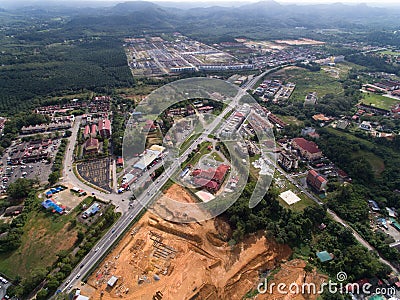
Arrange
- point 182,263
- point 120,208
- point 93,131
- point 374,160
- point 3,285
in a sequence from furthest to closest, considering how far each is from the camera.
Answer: point 93,131 → point 374,160 → point 120,208 → point 182,263 → point 3,285

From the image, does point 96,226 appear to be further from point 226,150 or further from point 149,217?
point 226,150

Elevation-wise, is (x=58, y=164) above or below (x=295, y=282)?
below

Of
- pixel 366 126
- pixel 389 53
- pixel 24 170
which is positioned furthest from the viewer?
pixel 389 53

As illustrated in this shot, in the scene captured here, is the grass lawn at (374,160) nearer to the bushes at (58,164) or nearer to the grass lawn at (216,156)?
the grass lawn at (216,156)

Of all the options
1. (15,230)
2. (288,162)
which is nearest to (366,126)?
(288,162)

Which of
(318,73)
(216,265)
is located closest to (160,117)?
(216,265)

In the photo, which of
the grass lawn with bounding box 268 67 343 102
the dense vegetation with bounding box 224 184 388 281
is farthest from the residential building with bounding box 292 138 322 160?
the grass lawn with bounding box 268 67 343 102

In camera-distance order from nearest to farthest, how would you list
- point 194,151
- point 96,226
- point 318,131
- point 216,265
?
point 216,265 → point 96,226 → point 194,151 → point 318,131

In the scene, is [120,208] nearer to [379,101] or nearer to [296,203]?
[296,203]
